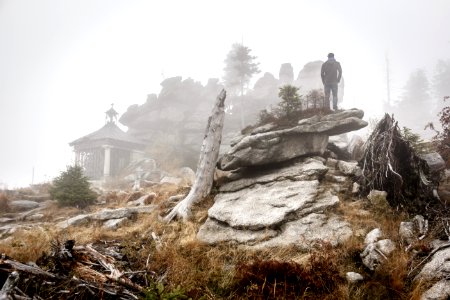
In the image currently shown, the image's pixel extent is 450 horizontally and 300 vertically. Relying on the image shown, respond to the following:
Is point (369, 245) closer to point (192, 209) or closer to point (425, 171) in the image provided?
point (425, 171)

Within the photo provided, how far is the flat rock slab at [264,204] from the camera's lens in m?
7.64

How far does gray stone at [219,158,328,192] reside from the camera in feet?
30.9

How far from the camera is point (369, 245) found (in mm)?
5770

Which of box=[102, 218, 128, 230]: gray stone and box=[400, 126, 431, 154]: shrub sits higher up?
box=[400, 126, 431, 154]: shrub

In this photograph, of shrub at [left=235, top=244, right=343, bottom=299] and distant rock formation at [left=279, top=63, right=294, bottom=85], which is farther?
distant rock formation at [left=279, top=63, right=294, bottom=85]

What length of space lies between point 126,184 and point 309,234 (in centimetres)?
2315

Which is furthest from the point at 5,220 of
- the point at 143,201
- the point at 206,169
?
the point at 206,169

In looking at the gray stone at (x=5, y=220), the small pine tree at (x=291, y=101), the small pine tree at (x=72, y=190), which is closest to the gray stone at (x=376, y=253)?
Answer: the small pine tree at (x=291, y=101)

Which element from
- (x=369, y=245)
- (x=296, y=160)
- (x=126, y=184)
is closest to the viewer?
(x=369, y=245)

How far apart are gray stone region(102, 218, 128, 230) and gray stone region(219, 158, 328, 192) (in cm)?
369

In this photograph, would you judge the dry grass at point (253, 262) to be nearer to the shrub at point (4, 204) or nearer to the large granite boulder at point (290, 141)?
the large granite boulder at point (290, 141)

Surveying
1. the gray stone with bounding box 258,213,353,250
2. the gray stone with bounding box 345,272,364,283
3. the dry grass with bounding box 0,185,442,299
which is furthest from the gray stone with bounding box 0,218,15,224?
the gray stone with bounding box 345,272,364,283

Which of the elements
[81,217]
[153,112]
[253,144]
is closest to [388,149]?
[253,144]

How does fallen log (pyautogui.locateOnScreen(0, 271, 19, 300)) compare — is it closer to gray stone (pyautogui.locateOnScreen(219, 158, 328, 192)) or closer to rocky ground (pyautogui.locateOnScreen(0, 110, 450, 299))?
rocky ground (pyautogui.locateOnScreen(0, 110, 450, 299))
